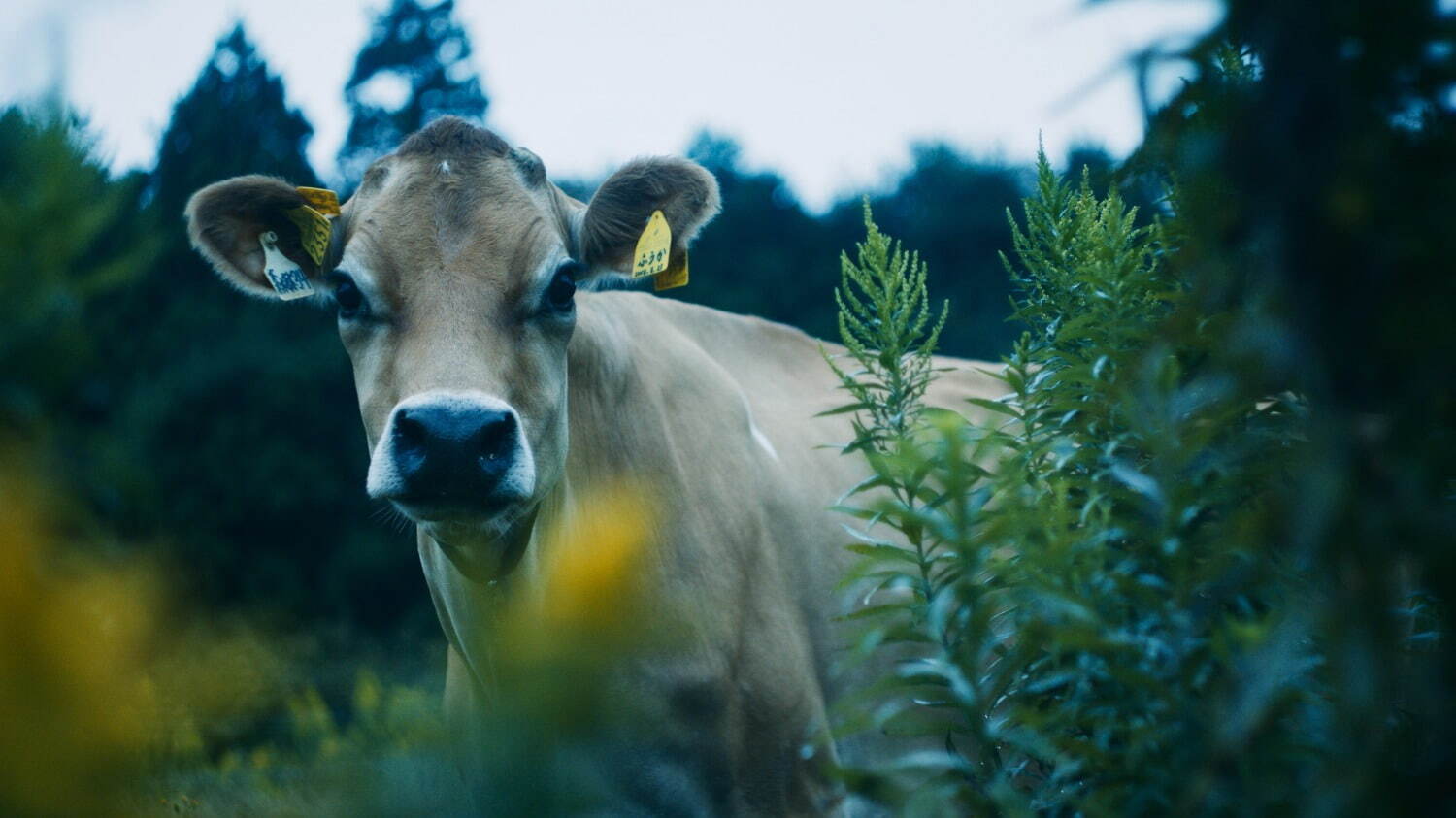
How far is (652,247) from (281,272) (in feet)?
4.05

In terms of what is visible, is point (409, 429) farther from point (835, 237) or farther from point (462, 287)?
point (835, 237)


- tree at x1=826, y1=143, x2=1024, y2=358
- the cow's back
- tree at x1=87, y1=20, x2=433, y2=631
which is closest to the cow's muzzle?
the cow's back

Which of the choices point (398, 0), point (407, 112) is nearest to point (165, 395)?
point (407, 112)

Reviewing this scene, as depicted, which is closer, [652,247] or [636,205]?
[652,247]

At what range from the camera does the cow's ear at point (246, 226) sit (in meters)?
3.39

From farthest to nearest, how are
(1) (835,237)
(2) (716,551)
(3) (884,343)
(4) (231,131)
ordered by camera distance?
(1) (835,237), (4) (231,131), (2) (716,551), (3) (884,343)

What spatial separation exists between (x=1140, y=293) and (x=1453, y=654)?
50.2 inches

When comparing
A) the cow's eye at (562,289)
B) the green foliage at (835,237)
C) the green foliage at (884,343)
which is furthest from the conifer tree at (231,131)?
the green foliage at (884,343)

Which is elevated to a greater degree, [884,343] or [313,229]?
[313,229]

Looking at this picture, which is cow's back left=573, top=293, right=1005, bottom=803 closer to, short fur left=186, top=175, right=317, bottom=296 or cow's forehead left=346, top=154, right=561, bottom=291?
cow's forehead left=346, top=154, right=561, bottom=291

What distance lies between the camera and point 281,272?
3484 millimetres

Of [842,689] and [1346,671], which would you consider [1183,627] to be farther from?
[842,689]

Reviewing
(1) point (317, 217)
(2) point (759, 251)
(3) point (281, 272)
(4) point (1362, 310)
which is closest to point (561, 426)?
(1) point (317, 217)

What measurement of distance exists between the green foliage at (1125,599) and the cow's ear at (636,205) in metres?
1.99
